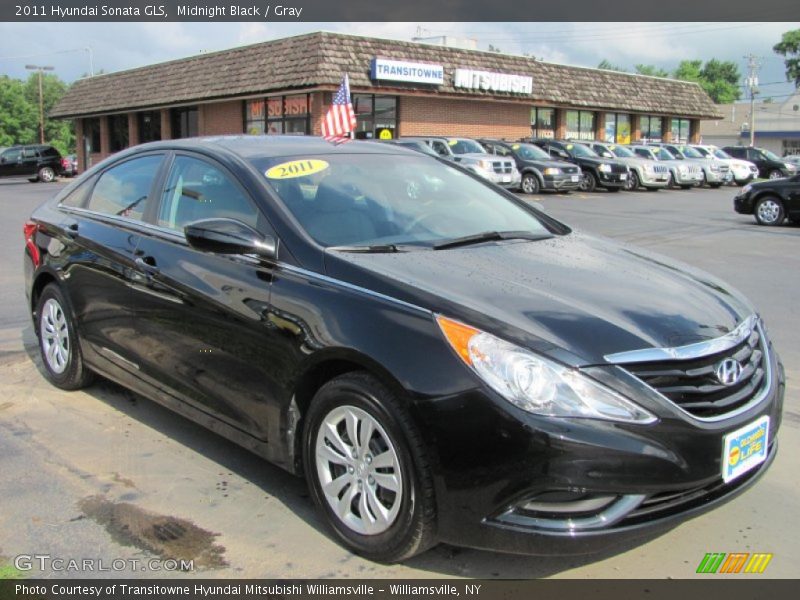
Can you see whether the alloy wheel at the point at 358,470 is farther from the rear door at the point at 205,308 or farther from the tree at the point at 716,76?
the tree at the point at 716,76

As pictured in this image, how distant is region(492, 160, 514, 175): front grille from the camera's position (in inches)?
883

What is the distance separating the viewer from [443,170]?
4.66 meters

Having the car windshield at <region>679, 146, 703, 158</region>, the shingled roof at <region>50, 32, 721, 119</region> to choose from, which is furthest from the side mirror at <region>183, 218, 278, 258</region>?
the car windshield at <region>679, 146, 703, 158</region>

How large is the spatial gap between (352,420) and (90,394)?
281 centimetres

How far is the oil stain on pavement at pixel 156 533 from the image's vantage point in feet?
10.3

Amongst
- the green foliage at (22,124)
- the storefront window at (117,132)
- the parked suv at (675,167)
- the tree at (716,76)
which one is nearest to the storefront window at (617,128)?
the parked suv at (675,167)

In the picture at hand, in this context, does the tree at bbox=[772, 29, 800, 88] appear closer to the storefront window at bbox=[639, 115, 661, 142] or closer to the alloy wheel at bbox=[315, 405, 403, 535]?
the storefront window at bbox=[639, 115, 661, 142]

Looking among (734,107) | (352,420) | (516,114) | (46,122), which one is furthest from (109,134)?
(734,107)

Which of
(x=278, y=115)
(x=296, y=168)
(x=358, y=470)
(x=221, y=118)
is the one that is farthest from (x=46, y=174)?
(x=358, y=470)

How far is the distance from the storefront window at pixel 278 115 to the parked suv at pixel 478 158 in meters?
6.02

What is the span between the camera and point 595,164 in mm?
25609

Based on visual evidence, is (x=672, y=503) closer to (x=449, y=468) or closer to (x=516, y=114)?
(x=449, y=468)

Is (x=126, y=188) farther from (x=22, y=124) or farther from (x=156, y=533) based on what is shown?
(x=22, y=124)

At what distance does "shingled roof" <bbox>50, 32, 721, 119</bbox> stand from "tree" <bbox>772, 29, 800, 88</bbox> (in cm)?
5025
